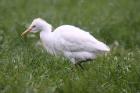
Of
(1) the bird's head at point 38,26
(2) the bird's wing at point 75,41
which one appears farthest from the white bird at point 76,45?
(1) the bird's head at point 38,26

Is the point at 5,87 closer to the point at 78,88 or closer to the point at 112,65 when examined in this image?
the point at 78,88

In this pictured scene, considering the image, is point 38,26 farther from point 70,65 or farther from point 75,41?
point 70,65

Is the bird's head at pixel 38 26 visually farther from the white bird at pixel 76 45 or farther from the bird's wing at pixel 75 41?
the bird's wing at pixel 75 41

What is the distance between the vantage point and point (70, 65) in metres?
11.2

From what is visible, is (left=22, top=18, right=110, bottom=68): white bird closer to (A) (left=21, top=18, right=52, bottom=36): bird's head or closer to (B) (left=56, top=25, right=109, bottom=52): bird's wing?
(B) (left=56, top=25, right=109, bottom=52): bird's wing

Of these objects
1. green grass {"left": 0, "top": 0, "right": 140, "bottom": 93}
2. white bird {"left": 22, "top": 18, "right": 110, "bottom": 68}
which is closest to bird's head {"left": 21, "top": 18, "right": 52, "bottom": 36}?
green grass {"left": 0, "top": 0, "right": 140, "bottom": 93}

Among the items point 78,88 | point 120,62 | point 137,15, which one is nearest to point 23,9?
point 137,15

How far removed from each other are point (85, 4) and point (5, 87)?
1034cm

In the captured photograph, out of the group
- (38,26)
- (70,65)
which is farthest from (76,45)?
(38,26)

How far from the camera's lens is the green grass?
30.7 ft

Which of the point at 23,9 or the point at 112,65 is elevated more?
the point at 23,9

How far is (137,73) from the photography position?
9844mm

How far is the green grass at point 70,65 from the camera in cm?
937

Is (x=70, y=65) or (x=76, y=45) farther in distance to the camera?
(x=76, y=45)
